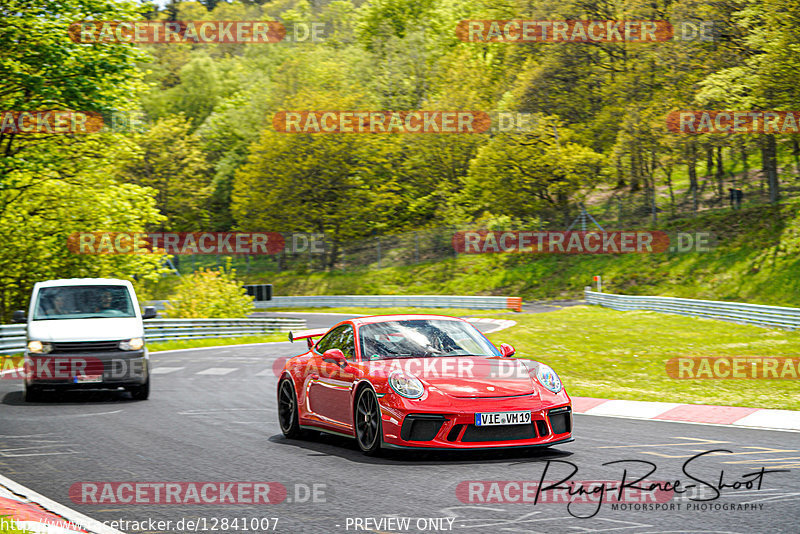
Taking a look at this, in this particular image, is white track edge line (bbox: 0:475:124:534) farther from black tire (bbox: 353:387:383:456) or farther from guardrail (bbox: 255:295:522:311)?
guardrail (bbox: 255:295:522:311)

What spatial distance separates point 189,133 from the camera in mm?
84312

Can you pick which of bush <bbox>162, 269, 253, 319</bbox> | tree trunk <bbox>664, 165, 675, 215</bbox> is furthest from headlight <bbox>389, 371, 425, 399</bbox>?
tree trunk <bbox>664, 165, 675, 215</bbox>

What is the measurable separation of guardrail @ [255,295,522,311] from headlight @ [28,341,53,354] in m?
32.7

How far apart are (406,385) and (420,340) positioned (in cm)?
116

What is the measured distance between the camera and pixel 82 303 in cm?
1588

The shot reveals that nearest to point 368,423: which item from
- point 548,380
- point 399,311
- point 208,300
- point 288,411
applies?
point 548,380

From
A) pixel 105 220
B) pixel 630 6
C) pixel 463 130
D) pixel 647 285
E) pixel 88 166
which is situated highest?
pixel 630 6

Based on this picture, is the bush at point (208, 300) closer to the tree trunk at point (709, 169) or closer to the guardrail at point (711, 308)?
the guardrail at point (711, 308)

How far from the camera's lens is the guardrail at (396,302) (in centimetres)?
4762

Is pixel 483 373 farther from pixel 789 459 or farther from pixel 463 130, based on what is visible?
pixel 463 130

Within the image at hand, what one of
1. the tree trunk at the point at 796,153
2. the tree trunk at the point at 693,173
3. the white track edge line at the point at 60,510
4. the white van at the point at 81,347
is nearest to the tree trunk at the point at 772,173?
the tree trunk at the point at 796,153

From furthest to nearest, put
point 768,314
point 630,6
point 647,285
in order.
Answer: point 630,6, point 647,285, point 768,314

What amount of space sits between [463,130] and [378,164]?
7504mm

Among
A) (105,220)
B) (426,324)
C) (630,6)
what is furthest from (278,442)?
(630,6)
